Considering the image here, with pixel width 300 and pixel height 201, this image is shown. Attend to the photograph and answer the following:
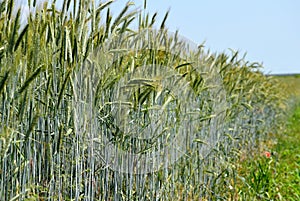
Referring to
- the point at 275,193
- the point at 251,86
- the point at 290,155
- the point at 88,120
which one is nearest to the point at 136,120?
the point at 88,120

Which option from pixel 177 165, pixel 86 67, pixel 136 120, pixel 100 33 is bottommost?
pixel 177 165

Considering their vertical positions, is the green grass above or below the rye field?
below

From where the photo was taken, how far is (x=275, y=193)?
3479 millimetres

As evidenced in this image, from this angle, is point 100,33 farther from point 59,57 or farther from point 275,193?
point 275,193

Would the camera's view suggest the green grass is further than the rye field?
Yes

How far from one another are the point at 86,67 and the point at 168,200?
0.85 metres

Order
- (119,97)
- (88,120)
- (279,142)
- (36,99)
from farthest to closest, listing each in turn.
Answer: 1. (279,142)
2. (119,97)
3. (88,120)
4. (36,99)

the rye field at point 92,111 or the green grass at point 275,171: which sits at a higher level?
the rye field at point 92,111

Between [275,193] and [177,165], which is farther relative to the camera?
[275,193]

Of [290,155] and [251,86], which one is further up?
[251,86]

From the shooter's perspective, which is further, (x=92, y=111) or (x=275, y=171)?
(x=275, y=171)

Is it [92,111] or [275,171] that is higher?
[92,111]

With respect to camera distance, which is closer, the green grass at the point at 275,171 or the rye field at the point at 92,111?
the rye field at the point at 92,111

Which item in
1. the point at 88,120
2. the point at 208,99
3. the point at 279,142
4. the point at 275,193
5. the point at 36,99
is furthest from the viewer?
the point at 279,142
